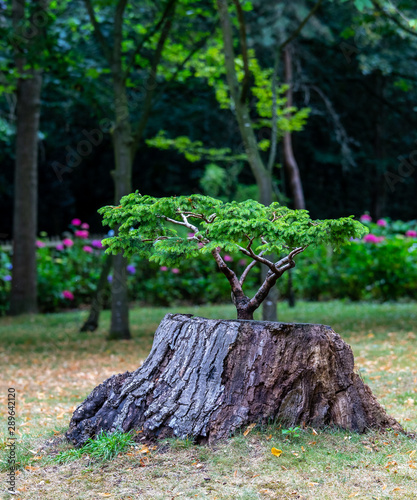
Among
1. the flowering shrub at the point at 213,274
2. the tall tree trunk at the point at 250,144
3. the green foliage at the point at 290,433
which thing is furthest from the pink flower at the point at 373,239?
the green foliage at the point at 290,433

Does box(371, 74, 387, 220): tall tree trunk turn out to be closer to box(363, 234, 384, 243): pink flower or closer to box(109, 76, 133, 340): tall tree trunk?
box(363, 234, 384, 243): pink flower

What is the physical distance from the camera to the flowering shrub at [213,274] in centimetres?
1187

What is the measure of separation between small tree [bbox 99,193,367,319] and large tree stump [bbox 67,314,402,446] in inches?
15.7

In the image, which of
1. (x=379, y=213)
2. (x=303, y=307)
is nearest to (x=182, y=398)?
(x=303, y=307)

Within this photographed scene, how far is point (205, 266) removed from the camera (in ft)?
42.2

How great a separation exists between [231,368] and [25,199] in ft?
27.8

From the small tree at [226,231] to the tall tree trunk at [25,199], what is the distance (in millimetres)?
7549

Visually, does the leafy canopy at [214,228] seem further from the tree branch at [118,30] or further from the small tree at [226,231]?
the tree branch at [118,30]

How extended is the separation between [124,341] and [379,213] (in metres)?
11.7

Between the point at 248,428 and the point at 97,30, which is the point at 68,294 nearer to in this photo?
the point at 97,30

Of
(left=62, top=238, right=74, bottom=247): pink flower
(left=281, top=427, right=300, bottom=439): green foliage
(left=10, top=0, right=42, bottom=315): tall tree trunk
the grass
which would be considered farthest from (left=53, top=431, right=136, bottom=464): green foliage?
(left=62, top=238, right=74, bottom=247): pink flower

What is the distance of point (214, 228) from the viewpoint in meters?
3.42

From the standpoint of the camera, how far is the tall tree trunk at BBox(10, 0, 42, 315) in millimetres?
10852

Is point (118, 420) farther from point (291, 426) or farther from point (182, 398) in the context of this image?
point (291, 426)
